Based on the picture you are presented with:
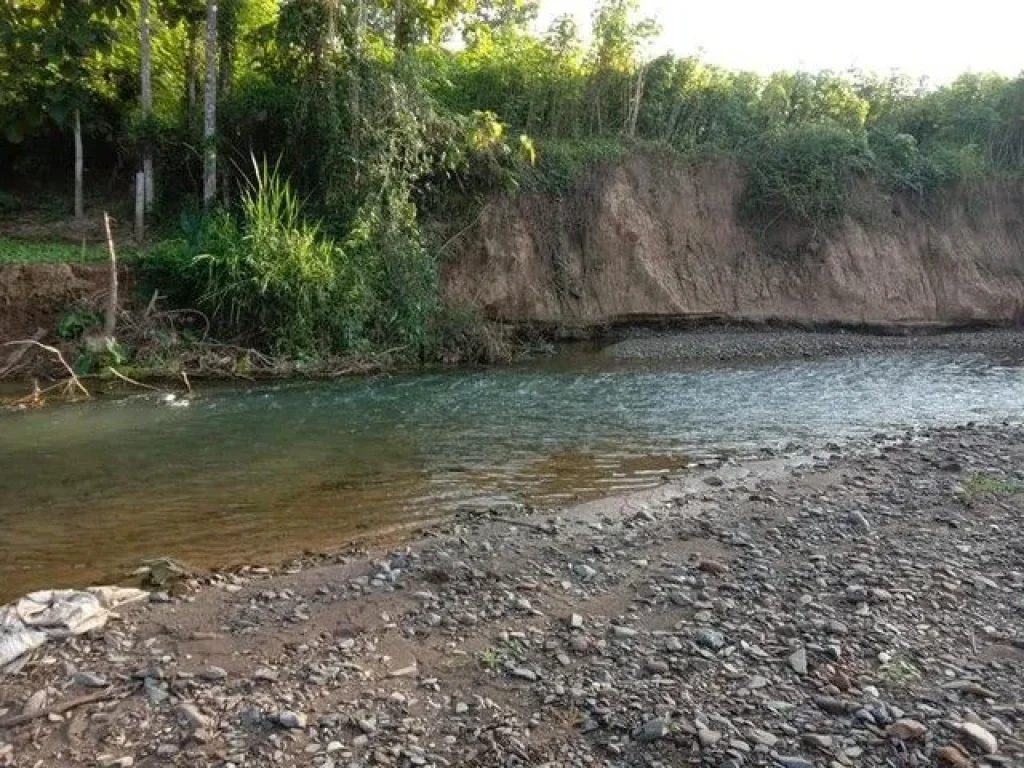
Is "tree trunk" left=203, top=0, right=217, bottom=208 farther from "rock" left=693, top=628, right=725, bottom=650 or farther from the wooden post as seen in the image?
"rock" left=693, top=628, right=725, bottom=650

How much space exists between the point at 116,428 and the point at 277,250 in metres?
4.50

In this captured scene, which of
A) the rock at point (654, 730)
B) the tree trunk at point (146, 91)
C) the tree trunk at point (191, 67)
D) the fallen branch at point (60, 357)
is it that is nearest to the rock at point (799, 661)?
the rock at point (654, 730)

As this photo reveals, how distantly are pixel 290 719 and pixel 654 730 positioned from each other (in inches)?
59.6

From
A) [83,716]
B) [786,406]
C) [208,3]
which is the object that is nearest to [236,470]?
[83,716]

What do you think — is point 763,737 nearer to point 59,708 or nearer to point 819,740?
point 819,740

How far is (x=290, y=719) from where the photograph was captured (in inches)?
138

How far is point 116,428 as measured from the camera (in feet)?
31.2

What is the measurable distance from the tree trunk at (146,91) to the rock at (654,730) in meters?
15.7

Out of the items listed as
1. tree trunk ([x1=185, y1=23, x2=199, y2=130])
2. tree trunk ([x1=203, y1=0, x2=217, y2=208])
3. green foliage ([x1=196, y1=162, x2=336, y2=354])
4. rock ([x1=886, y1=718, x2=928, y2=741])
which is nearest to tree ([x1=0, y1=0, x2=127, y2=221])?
tree trunk ([x1=185, y1=23, x2=199, y2=130])

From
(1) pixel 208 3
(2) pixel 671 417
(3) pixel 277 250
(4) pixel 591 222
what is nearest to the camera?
(2) pixel 671 417

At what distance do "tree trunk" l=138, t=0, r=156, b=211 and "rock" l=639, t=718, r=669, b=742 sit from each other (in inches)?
616

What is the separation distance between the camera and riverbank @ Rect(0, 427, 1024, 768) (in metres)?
3.38

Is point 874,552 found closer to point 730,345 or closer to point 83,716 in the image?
point 83,716

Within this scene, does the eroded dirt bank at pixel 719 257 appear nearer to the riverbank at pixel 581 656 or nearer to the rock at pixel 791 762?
the riverbank at pixel 581 656
